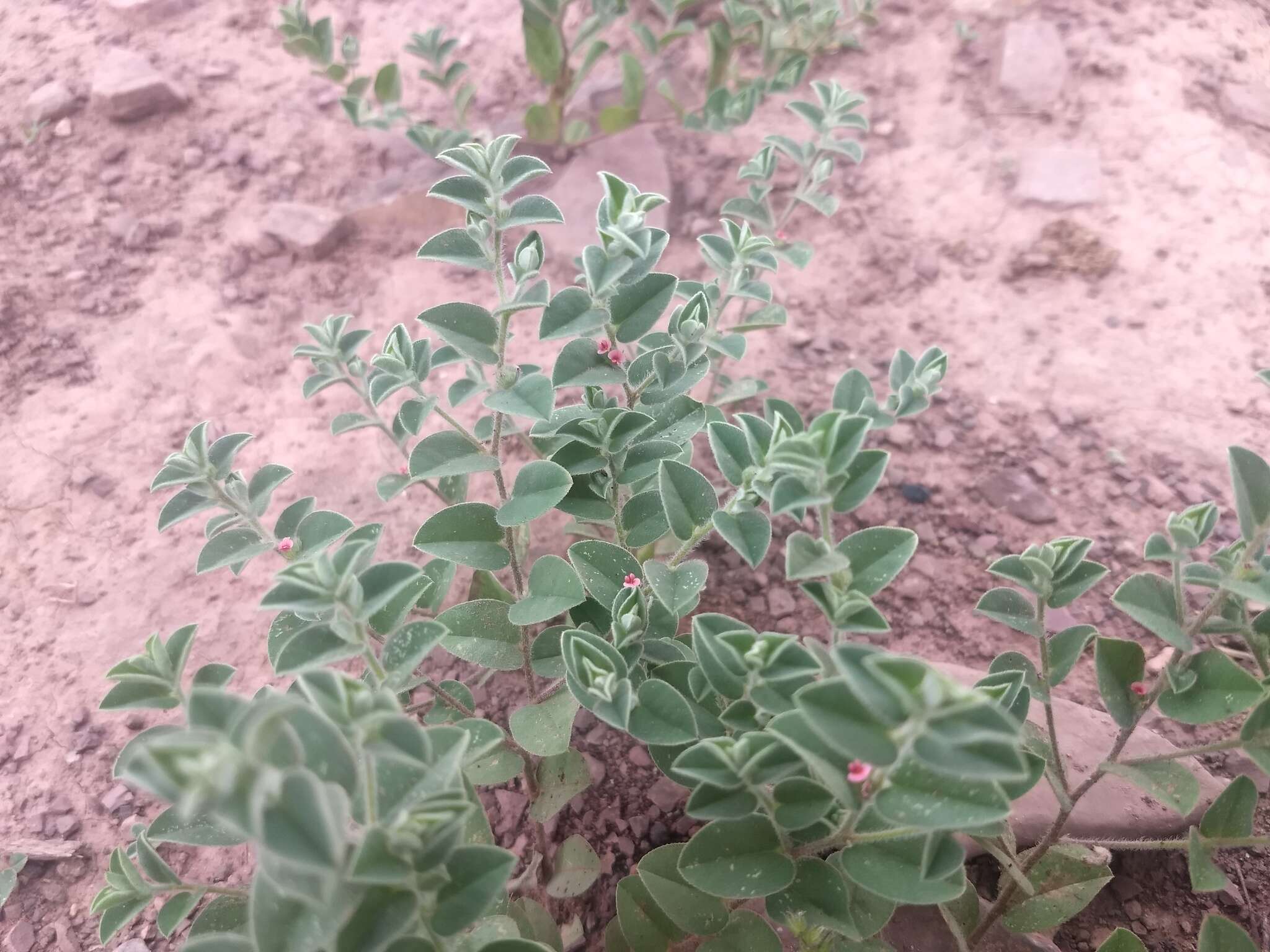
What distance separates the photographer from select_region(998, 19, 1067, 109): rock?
3799mm

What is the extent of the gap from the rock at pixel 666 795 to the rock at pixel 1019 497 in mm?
1448

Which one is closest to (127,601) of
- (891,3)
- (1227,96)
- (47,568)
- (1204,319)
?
(47,568)

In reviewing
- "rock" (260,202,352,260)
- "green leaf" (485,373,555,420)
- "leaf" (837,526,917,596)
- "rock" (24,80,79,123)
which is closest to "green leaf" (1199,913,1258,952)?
"leaf" (837,526,917,596)

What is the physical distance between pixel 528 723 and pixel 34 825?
4.75 ft

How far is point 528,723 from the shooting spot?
169cm

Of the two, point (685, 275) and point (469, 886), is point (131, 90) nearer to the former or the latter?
point (685, 275)

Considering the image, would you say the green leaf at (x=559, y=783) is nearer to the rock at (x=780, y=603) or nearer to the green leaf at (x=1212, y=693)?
the rock at (x=780, y=603)

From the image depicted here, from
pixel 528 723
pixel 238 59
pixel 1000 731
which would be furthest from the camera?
pixel 238 59

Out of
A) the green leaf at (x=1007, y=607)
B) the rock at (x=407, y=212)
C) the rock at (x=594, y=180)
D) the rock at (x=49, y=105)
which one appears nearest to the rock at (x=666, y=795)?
the green leaf at (x=1007, y=607)

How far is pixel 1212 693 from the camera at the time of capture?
144 cm

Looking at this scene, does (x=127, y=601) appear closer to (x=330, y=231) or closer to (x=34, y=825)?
(x=34, y=825)

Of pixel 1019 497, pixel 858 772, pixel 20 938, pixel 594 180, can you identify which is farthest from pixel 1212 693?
pixel 594 180

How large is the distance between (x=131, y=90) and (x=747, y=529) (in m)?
3.82

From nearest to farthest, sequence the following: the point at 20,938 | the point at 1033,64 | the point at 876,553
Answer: the point at 876,553, the point at 20,938, the point at 1033,64
